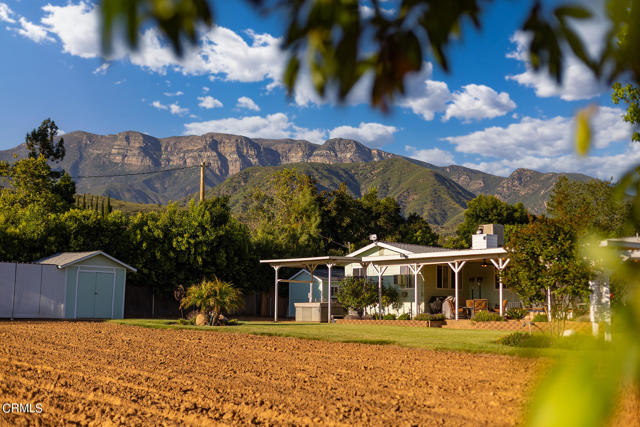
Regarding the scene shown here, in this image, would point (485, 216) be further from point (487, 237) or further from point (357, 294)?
point (357, 294)

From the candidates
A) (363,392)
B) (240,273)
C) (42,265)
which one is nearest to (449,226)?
(240,273)

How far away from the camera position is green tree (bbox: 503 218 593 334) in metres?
11.9

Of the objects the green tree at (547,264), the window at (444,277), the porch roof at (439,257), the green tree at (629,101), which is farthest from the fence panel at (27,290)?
the green tree at (629,101)

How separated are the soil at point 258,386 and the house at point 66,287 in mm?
14352

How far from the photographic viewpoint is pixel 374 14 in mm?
1282

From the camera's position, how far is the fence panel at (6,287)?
977 inches

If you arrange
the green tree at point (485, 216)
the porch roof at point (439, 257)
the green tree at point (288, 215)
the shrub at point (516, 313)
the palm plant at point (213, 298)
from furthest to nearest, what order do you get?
1. the green tree at point (485, 216)
2. the green tree at point (288, 215)
3. the porch roof at point (439, 257)
4. the palm plant at point (213, 298)
5. the shrub at point (516, 313)

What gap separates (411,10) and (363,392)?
20.3 feet

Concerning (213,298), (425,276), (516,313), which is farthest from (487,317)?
(213,298)

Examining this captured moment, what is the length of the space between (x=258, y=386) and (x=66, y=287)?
21.5 meters

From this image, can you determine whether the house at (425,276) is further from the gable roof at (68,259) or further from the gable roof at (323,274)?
the gable roof at (68,259)

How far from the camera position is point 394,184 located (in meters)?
128

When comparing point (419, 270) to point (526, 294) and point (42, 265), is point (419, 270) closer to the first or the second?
point (526, 294)

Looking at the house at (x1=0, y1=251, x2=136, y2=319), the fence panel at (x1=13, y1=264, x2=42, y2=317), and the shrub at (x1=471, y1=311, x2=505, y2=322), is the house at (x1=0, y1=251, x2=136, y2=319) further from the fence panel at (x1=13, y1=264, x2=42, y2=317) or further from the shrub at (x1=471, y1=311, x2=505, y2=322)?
the shrub at (x1=471, y1=311, x2=505, y2=322)
